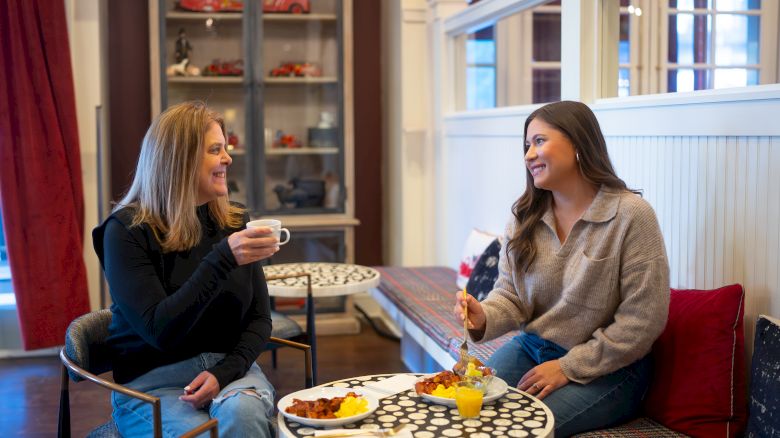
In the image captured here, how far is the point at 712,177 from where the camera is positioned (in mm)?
2469

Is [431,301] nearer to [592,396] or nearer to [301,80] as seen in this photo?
[592,396]

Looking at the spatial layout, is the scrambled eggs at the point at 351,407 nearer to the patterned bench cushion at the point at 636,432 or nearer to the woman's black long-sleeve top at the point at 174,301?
the woman's black long-sleeve top at the point at 174,301

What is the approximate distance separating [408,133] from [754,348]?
10.5 feet


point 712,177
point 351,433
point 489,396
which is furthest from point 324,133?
point 351,433

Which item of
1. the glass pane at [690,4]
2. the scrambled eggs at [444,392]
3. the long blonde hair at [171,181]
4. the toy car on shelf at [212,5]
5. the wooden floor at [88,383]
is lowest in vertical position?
the wooden floor at [88,383]

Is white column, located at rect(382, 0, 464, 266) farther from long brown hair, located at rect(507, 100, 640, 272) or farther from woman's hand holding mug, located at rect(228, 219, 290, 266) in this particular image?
woman's hand holding mug, located at rect(228, 219, 290, 266)

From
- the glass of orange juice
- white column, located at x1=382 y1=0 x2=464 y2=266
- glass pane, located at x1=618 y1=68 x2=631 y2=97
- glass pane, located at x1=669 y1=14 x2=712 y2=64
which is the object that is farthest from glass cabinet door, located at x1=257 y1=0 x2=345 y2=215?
the glass of orange juice

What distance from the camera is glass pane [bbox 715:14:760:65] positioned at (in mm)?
2754

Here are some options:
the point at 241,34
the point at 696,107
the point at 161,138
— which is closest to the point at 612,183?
the point at 696,107

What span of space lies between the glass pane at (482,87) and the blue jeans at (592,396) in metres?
2.43

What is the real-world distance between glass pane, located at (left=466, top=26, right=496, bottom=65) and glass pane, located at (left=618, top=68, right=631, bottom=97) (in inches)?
60.0

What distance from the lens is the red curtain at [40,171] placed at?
429cm

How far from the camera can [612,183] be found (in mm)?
2350

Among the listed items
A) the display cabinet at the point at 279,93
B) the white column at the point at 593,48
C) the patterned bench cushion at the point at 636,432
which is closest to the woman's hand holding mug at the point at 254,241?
the patterned bench cushion at the point at 636,432
